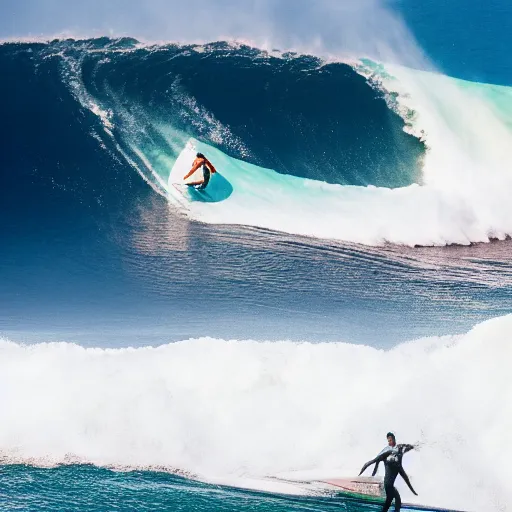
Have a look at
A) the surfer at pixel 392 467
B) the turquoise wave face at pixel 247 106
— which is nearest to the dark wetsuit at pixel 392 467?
the surfer at pixel 392 467

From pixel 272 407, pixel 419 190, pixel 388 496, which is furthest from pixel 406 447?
pixel 419 190

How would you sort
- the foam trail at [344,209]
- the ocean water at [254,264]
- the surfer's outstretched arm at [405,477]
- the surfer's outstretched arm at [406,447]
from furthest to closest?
the foam trail at [344,209]
the ocean water at [254,264]
the surfer's outstretched arm at [406,447]
the surfer's outstretched arm at [405,477]

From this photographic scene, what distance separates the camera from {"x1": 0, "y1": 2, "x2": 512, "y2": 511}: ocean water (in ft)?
12.6

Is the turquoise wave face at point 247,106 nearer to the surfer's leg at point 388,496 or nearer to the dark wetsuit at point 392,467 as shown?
the dark wetsuit at point 392,467

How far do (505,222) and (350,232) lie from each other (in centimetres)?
129

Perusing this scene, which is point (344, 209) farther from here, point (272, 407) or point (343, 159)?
point (272, 407)

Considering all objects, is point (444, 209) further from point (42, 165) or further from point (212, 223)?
point (42, 165)

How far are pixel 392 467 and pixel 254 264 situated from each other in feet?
6.19

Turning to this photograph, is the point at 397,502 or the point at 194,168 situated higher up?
the point at 194,168

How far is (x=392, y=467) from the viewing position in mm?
3406

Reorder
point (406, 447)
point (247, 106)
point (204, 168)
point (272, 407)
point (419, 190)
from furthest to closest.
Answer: point (247, 106) < point (419, 190) < point (204, 168) < point (272, 407) < point (406, 447)

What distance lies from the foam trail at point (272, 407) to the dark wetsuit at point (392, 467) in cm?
29

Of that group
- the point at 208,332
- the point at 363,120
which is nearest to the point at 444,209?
the point at 363,120

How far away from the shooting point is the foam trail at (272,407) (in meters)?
3.71
